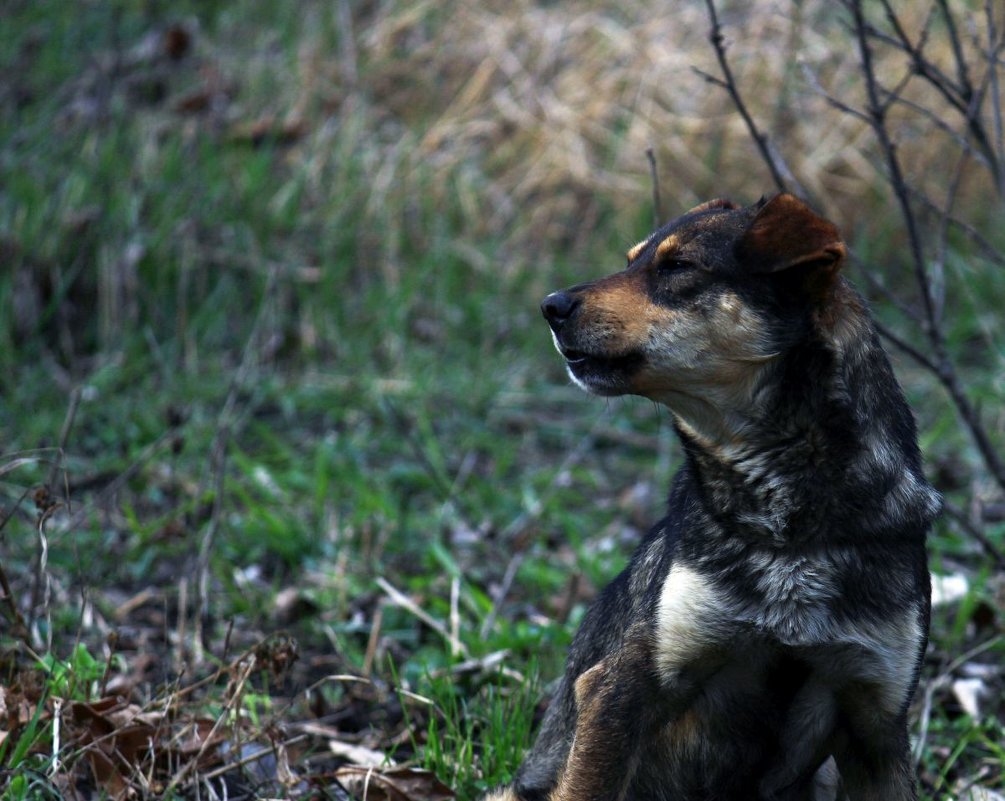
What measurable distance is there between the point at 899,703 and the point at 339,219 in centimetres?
556

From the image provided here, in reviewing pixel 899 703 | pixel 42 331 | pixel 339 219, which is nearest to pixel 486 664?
pixel 899 703

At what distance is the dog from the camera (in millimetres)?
2828

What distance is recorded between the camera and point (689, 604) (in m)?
2.84

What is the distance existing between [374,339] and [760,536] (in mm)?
4593

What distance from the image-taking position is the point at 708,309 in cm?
296

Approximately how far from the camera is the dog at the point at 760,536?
2.83 meters

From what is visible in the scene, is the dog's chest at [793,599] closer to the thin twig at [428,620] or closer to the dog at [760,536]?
the dog at [760,536]

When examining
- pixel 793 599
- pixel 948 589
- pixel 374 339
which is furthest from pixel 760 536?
pixel 374 339

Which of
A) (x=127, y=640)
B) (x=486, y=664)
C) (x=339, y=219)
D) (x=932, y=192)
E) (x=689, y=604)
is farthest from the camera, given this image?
(x=932, y=192)

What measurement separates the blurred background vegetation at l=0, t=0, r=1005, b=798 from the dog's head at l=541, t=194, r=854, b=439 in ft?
3.71

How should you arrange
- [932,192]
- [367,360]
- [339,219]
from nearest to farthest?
[367,360], [339,219], [932,192]

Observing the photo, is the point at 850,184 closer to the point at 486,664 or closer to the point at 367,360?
the point at 367,360

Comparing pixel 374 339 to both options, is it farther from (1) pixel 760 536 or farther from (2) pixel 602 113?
(1) pixel 760 536

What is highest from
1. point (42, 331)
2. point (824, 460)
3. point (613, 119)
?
point (824, 460)
